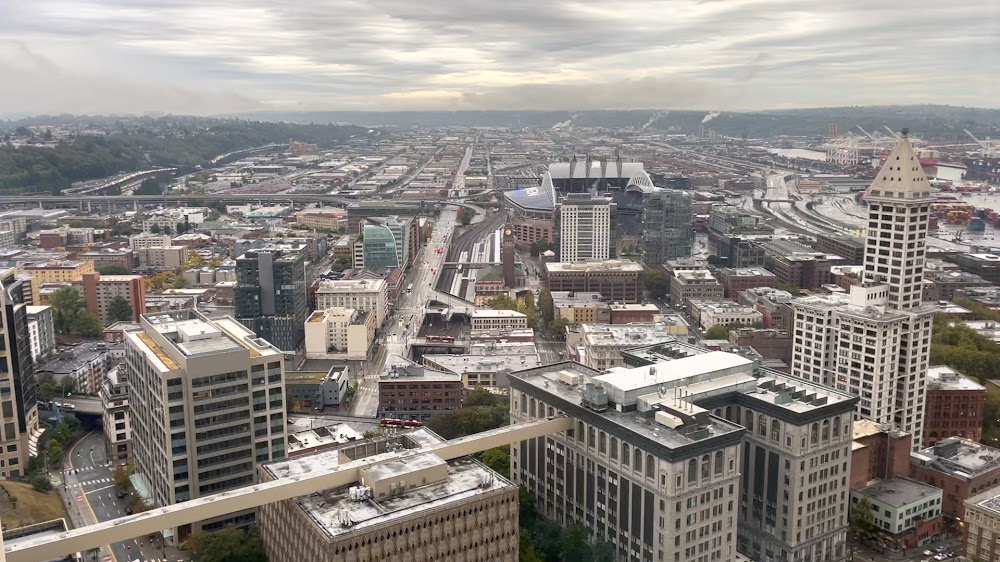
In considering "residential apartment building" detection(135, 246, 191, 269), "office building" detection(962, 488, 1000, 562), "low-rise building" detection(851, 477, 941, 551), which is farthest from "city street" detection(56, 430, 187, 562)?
"residential apartment building" detection(135, 246, 191, 269)

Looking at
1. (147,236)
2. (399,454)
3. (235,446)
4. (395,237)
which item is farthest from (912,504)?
(147,236)

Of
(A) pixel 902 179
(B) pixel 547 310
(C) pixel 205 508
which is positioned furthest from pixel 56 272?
(A) pixel 902 179

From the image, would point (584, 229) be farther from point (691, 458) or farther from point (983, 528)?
point (691, 458)

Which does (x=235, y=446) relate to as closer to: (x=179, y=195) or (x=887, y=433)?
(x=887, y=433)

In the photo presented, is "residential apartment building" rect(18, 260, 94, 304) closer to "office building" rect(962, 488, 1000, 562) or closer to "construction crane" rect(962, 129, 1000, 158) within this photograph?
"office building" rect(962, 488, 1000, 562)

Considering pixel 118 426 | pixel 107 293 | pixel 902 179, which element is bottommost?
pixel 118 426
